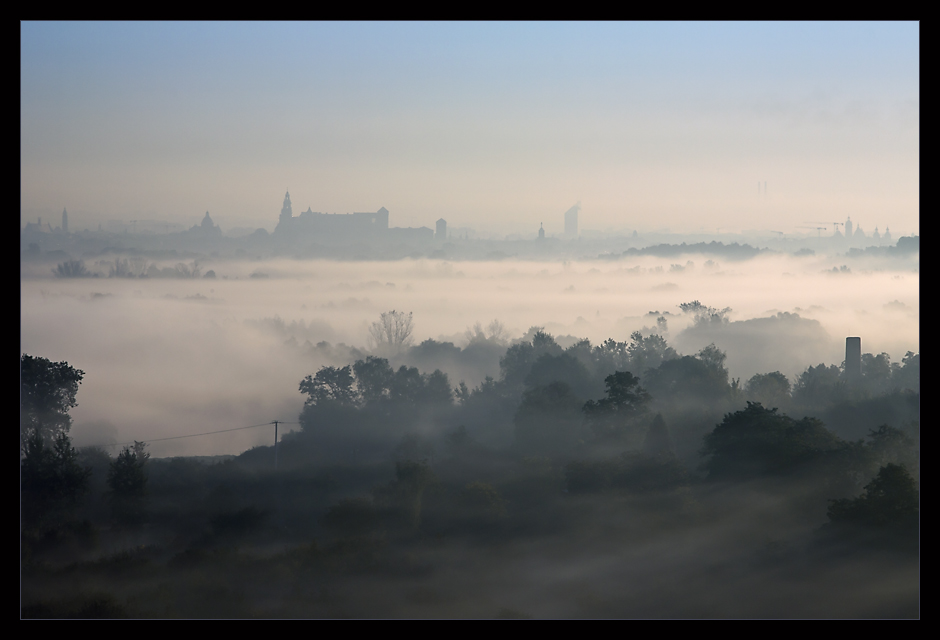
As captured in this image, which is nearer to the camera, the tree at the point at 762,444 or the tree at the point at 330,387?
the tree at the point at 762,444

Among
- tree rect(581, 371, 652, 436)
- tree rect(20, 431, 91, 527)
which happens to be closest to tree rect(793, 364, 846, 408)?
tree rect(581, 371, 652, 436)

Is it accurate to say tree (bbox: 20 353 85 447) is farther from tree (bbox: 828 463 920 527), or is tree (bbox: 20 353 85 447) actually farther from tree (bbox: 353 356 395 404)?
tree (bbox: 828 463 920 527)

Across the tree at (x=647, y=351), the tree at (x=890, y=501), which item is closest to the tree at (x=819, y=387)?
the tree at (x=647, y=351)

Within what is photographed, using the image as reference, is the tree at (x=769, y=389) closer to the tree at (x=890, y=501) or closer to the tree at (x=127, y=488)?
the tree at (x=890, y=501)

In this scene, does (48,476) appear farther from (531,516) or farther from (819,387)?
(819,387)
